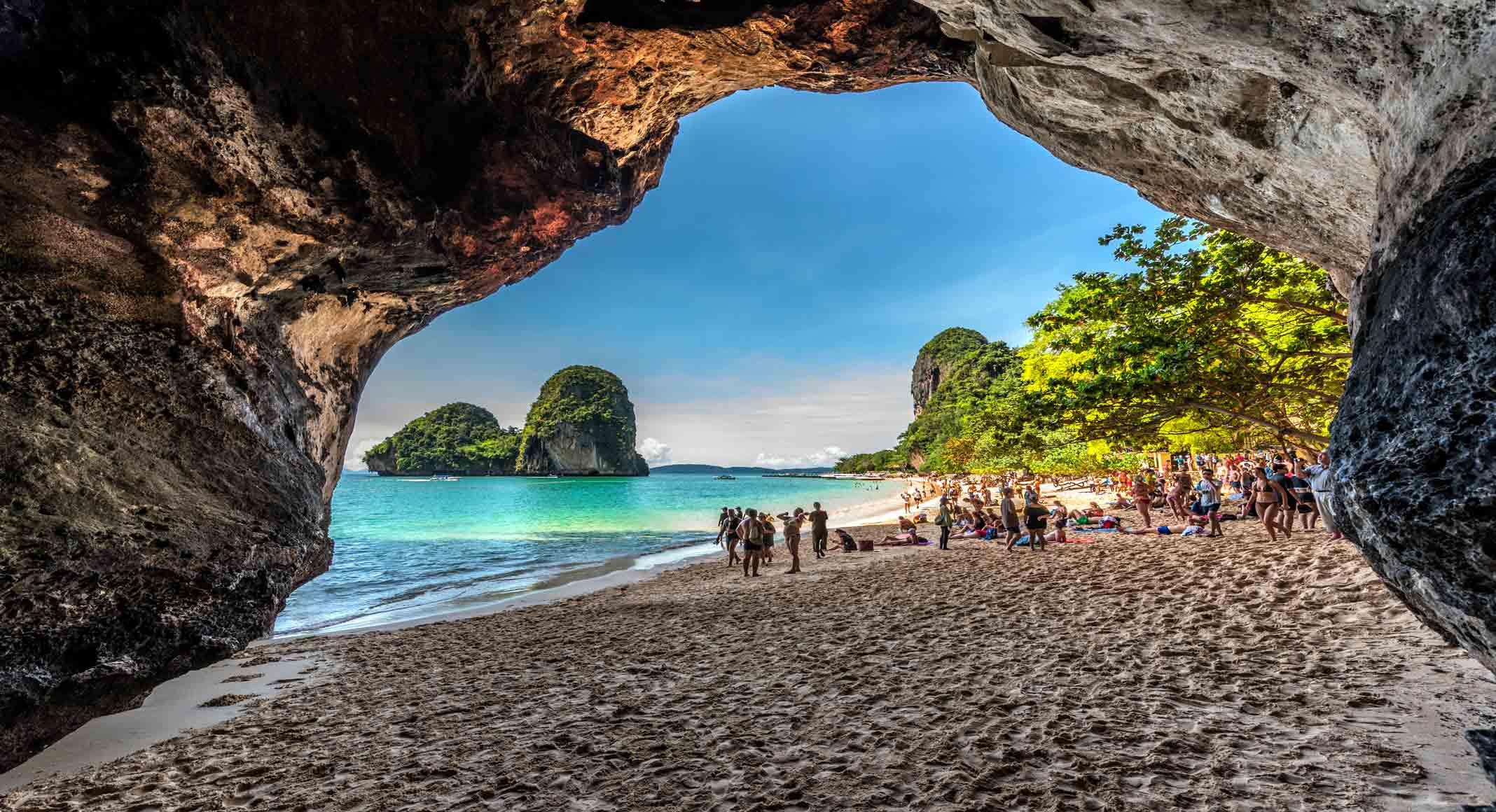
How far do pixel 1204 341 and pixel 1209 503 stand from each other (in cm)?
522

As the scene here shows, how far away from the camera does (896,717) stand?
13.5 feet

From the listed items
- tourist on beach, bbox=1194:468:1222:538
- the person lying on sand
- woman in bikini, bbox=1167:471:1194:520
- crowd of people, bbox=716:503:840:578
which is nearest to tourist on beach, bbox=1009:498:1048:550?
the person lying on sand

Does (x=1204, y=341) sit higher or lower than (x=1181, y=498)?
higher

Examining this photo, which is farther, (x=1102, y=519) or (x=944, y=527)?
(x=1102, y=519)

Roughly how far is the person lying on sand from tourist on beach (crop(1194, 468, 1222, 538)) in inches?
9.2

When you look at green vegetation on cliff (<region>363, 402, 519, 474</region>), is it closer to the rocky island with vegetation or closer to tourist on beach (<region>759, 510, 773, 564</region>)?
the rocky island with vegetation

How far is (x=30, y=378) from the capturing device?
13.1 feet

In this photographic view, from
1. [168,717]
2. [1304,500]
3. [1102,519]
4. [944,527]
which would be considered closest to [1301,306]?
[1304,500]

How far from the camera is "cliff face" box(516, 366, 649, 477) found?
11175cm

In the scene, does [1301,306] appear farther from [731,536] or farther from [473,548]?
[473,548]

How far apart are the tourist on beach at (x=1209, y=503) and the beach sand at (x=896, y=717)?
470 cm

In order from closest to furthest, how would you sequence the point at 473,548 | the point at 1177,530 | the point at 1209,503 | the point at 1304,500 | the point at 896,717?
1. the point at 896,717
2. the point at 1304,500
3. the point at 1209,503
4. the point at 1177,530
5. the point at 473,548

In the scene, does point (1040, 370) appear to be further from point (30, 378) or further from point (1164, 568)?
point (30, 378)

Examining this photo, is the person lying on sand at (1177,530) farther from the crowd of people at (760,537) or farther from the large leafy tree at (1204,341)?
the crowd of people at (760,537)
